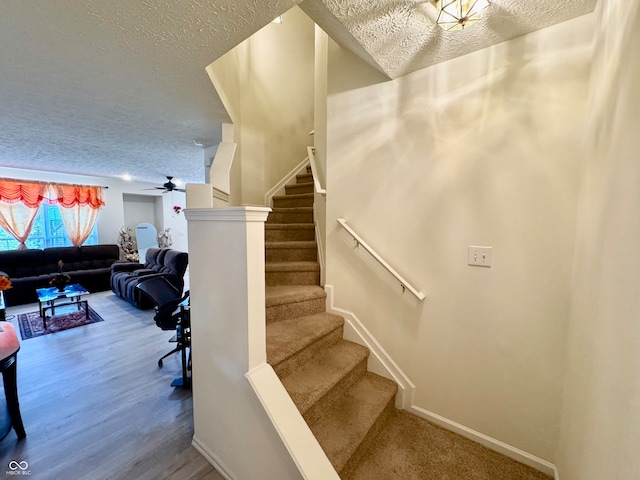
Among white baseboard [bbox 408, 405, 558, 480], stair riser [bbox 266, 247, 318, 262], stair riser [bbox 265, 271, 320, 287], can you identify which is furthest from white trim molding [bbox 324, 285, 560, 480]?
stair riser [bbox 266, 247, 318, 262]

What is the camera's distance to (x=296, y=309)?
78.5 inches

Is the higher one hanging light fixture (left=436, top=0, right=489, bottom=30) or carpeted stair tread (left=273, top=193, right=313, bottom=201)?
hanging light fixture (left=436, top=0, right=489, bottom=30)

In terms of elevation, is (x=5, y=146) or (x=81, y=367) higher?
(x=5, y=146)

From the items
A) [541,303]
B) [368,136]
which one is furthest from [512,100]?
[541,303]

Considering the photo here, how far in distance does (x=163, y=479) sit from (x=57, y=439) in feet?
2.97

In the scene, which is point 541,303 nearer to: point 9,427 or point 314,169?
point 314,169

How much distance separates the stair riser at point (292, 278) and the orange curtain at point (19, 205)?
6.18 metres

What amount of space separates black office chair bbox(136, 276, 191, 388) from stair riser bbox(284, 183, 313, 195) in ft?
6.01

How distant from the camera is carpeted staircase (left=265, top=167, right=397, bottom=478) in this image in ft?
4.58

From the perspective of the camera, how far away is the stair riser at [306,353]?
58.3 inches

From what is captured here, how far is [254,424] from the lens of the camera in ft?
3.99

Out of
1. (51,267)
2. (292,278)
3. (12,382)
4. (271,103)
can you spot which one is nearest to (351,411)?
(292,278)

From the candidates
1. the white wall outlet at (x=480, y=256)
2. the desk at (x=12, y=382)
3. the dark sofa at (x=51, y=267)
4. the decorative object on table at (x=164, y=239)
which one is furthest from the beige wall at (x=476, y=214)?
the decorative object on table at (x=164, y=239)

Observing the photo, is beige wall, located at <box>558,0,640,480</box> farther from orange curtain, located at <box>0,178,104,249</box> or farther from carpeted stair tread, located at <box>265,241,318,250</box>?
orange curtain, located at <box>0,178,104,249</box>
